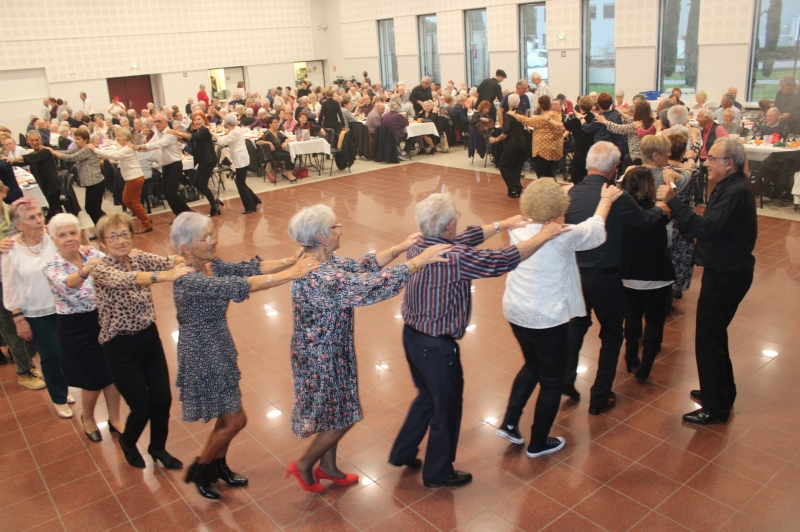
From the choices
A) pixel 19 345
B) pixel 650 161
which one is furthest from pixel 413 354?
pixel 19 345

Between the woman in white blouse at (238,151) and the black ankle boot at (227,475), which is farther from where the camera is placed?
the woman in white blouse at (238,151)

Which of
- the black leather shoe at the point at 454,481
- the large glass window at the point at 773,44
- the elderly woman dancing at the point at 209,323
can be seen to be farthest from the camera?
the large glass window at the point at 773,44

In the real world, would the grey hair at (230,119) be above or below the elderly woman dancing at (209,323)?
above

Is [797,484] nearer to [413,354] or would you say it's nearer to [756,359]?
[756,359]

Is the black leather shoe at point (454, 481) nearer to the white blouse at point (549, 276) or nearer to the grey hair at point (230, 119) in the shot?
the white blouse at point (549, 276)

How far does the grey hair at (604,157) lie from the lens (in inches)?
135

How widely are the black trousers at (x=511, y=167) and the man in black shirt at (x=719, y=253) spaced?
5686 mm

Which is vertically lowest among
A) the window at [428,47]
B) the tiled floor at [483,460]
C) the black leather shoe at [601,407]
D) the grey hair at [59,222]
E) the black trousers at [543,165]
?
the tiled floor at [483,460]

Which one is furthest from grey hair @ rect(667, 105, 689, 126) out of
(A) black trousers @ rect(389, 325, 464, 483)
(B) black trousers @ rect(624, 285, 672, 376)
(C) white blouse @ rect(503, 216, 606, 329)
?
(A) black trousers @ rect(389, 325, 464, 483)

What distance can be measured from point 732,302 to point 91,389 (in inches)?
137

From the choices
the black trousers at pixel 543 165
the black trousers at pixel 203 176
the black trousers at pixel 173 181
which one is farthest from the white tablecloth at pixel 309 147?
the black trousers at pixel 543 165

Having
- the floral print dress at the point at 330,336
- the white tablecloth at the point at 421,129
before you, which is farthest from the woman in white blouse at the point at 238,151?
the floral print dress at the point at 330,336

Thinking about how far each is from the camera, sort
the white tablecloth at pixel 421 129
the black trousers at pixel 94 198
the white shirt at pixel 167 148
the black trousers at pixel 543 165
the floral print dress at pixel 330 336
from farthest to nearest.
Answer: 1. the white tablecloth at pixel 421 129
2. the black trousers at pixel 543 165
3. the white shirt at pixel 167 148
4. the black trousers at pixel 94 198
5. the floral print dress at pixel 330 336

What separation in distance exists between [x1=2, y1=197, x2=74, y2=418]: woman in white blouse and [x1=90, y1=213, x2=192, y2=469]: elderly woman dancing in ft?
2.87
